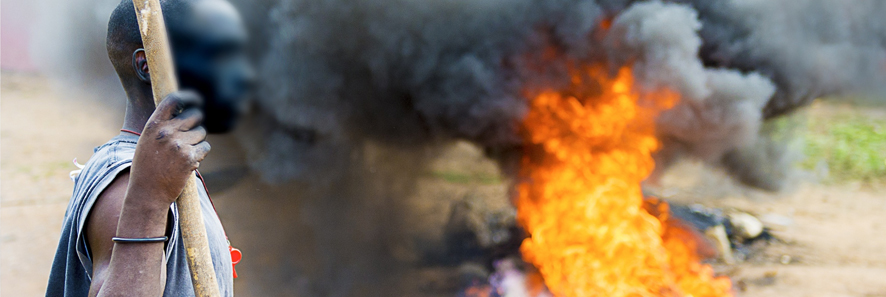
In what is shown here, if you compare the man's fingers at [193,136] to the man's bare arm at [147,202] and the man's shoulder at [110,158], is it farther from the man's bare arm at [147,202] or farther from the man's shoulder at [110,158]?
the man's shoulder at [110,158]

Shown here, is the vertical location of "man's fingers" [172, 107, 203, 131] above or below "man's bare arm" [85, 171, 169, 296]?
above

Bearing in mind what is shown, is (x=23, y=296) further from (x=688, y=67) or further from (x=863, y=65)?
(x=863, y=65)

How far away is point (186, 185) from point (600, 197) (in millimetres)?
4238

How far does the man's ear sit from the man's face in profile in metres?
0.08

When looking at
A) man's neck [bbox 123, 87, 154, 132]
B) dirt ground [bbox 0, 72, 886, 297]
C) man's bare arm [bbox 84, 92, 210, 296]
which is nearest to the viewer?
man's bare arm [bbox 84, 92, 210, 296]

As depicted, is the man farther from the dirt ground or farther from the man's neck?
the dirt ground

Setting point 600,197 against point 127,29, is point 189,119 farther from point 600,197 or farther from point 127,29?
point 600,197

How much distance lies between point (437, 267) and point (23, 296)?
415 centimetres

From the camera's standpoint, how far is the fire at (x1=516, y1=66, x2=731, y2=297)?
14.8 ft

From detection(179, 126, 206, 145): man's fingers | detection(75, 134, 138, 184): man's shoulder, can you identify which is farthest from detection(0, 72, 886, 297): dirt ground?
detection(179, 126, 206, 145): man's fingers

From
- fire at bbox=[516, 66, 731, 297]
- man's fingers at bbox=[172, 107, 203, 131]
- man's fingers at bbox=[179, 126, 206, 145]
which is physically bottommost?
man's fingers at bbox=[179, 126, 206, 145]

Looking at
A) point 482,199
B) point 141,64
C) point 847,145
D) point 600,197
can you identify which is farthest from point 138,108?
point 847,145

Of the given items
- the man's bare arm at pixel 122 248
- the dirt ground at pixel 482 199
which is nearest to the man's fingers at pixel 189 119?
the man's bare arm at pixel 122 248

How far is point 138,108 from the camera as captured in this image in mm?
1352
